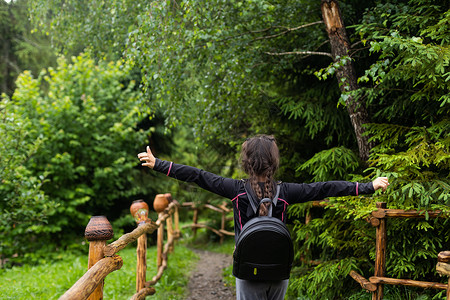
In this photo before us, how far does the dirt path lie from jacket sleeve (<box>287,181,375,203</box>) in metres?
3.98

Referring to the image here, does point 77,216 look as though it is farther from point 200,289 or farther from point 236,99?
point 236,99

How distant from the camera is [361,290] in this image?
4684 mm

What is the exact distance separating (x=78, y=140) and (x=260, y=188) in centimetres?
A: 840

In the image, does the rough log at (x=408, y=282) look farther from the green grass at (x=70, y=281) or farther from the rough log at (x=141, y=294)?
the green grass at (x=70, y=281)

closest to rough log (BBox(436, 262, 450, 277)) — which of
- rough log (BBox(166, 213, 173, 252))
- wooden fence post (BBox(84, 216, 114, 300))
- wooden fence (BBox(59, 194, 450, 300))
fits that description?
wooden fence (BBox(59, 194, 450, 300))

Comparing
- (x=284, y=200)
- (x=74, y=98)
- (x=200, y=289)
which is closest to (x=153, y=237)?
(x=74, y=98)

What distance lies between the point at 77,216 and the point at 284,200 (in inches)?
328

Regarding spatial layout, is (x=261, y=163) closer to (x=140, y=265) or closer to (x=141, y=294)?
(x=141, y=294)

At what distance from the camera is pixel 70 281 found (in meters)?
6.38

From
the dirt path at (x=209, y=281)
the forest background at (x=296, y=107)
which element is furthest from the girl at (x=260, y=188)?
the dirt path at (x=209, y=281)

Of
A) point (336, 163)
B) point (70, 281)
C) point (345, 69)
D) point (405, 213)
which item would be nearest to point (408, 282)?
point (405, 213)

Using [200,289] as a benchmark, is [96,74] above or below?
above

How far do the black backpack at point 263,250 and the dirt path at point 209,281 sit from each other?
4.02 metres

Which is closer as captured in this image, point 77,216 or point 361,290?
point 361,290
